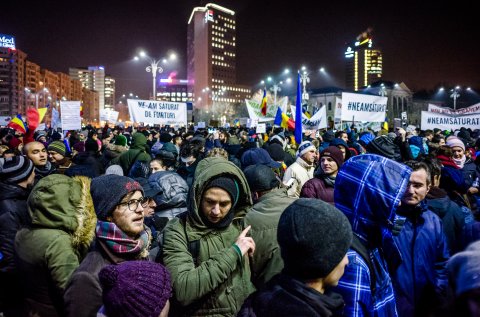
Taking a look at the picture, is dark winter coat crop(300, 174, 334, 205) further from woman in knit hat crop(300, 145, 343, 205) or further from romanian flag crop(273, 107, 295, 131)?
romanian flag crop(273, 107, 295, 131)

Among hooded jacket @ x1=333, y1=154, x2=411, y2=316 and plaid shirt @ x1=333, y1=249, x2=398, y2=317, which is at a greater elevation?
hooded jacket @ x1=333, y1=154, x2=411, y2=316

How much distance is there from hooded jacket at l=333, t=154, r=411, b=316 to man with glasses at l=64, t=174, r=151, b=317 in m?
1.39

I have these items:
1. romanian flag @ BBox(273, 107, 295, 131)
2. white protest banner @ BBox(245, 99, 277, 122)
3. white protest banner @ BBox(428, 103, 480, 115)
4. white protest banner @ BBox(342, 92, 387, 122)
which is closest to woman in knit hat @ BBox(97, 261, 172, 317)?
white protest banner @ BBox(342, 92, 387, 122)

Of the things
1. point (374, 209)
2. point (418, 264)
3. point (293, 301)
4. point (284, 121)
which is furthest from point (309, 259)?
point (284, 121)

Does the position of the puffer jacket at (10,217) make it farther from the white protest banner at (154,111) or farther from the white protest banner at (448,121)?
the white protest banner at (448,121)

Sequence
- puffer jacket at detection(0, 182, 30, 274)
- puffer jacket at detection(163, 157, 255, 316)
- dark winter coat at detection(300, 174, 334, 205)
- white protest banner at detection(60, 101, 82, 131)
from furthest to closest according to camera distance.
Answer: white protest banner at detection(60, 101, 82, 131), dark winter coat at detection(300, 174, 334, 205), puffer jacket at detection(0, 182, 30, 274), puffer jacket at detection(163, 157, 255, 316)

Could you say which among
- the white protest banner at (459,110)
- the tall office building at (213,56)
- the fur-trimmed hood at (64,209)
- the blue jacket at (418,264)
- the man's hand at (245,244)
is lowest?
the blue jacket at (418,264)

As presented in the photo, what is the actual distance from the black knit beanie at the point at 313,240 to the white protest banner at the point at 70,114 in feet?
41.2

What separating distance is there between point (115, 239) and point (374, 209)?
168cm

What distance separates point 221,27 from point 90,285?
628 ft

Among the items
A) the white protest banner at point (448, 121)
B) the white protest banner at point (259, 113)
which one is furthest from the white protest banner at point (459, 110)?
the white protest banner at point (259, 113)

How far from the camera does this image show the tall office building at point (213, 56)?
169 meters

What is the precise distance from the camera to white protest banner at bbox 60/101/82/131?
507 inches

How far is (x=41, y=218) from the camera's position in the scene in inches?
115
